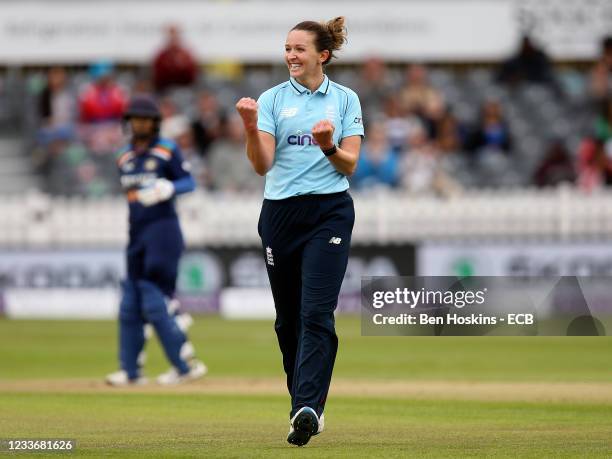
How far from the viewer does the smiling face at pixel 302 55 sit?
861 centimetres

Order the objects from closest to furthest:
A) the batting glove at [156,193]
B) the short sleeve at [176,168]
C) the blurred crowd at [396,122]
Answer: the batting glove at [156,193], the short sleeve at [176,168], the blurred crowd at [396,122]

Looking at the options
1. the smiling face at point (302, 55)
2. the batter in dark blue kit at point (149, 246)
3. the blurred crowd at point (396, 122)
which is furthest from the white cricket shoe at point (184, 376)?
the blurred crowd at point (396, 122)

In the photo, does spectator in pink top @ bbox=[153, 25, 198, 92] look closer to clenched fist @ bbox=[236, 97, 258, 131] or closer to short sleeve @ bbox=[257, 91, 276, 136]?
short sleeve @ bbox=[257, 91, 276, 136]

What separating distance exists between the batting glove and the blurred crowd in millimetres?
10275

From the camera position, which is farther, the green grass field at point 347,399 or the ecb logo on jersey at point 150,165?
the ecb logo on jersey at point 150,165

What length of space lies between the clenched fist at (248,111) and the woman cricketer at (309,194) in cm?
26

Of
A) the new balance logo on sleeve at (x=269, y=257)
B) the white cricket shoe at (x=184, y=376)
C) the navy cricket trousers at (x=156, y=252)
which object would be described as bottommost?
the white cricket shoe at (x=184, y=376)

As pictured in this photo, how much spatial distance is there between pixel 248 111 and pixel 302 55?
666 millimetres

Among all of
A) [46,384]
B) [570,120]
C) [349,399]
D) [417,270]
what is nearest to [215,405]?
[349,399]

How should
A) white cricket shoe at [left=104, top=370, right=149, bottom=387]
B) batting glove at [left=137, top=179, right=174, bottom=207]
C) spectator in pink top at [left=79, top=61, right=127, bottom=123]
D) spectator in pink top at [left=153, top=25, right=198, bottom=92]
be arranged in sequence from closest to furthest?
batting glove at [left=137, top=179, right=174, bottom=207], white cricket shoe at [left=104, top=370, right=149, bottom=387], spectator in pink top at [left=79, top=61, right=127, bottom=123], spectator in pink top at [left=153, top=25, right=198, bottom=92]

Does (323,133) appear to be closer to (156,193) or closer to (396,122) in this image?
(156,193)

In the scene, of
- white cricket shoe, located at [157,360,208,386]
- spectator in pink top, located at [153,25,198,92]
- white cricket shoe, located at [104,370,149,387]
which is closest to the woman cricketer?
white cricket shoe, located at [104,370,149,387]

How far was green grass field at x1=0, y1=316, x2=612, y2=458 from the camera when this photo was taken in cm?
856

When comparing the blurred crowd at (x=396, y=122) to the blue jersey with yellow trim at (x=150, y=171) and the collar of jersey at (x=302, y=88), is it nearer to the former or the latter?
the blue jersey with yellow trim at (x=150, y=171)
